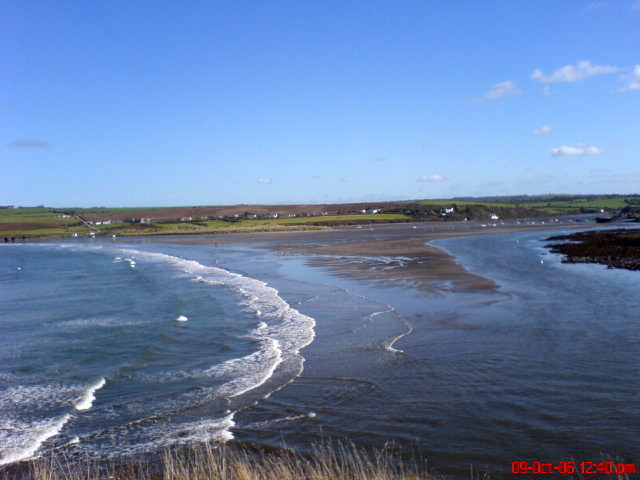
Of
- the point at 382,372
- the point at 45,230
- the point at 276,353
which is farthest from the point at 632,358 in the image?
the point at 45,230

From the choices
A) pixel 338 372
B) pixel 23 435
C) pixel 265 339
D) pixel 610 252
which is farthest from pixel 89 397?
pixel 610 252

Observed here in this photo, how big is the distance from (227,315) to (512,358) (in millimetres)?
10604

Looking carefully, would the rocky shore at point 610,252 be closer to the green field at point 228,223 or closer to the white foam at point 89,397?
the white foam at point 89,397

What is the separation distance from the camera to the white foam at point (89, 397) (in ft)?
34.9

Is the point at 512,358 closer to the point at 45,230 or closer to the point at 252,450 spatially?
the point at 252,450

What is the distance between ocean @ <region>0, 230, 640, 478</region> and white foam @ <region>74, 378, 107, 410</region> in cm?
6

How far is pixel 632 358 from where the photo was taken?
12.1 meters

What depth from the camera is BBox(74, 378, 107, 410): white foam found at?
419 inches

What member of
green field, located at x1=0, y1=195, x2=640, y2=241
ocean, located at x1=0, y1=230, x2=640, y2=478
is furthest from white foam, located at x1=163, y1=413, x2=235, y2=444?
green field, located at x1=0, y1=195, x2=640, y2=241
